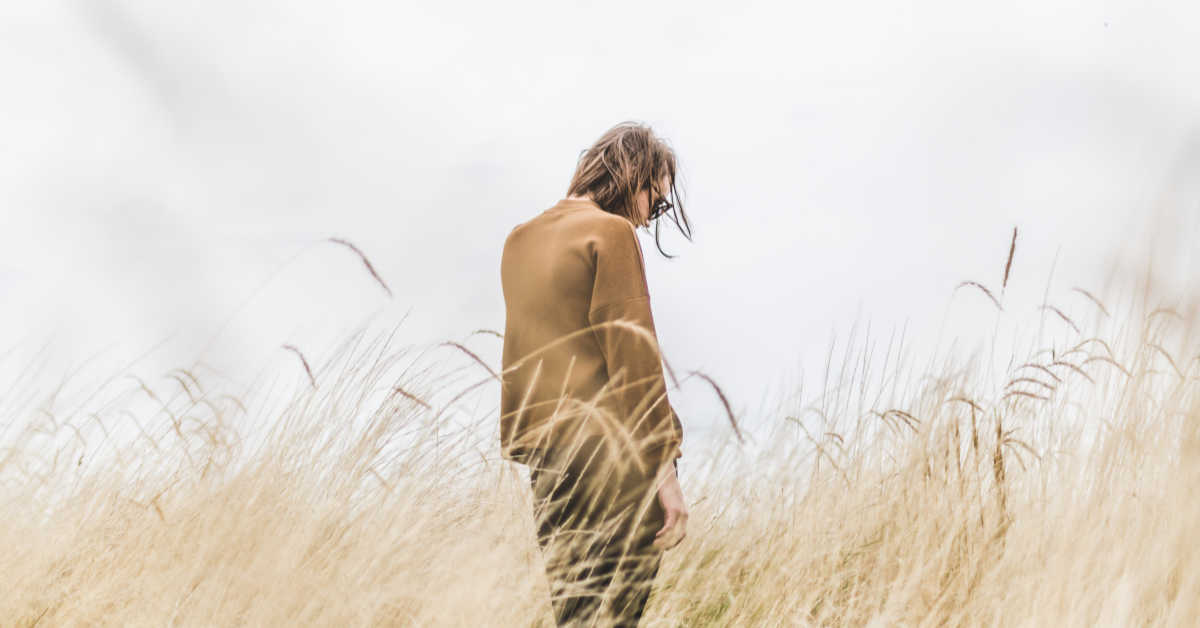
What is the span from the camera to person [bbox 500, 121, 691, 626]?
1.69 m

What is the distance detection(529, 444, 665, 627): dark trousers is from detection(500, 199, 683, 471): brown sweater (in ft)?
0.21

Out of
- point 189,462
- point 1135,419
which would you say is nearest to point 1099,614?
point 1135,419

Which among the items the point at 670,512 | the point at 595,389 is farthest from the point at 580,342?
the point at 670,512

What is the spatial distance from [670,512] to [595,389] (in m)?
0.27

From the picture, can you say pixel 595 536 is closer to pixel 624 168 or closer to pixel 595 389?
pixel 595 389

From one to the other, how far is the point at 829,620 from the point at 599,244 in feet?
3.93

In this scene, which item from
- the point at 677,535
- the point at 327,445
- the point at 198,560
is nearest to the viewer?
the point at 677,535

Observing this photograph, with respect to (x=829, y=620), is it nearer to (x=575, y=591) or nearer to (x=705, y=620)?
(x=705, y=620)

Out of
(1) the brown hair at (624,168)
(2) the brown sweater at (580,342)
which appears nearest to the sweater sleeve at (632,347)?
(2) the brown sweater at (580,342)

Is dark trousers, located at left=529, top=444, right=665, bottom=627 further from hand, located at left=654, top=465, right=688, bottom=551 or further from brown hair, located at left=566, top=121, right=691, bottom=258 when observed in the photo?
brown hair, located at left=566, top=121, right=691, bottom=258

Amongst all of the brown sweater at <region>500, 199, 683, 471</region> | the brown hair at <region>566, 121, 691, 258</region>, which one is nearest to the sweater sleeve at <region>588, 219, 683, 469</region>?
the brown sweater at <region>500, 199, 683, 471</region>

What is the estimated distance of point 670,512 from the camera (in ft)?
5.63

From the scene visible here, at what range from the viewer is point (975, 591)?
218 cm

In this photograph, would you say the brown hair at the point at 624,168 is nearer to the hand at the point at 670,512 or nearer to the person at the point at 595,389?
the person at the point at 595,389
